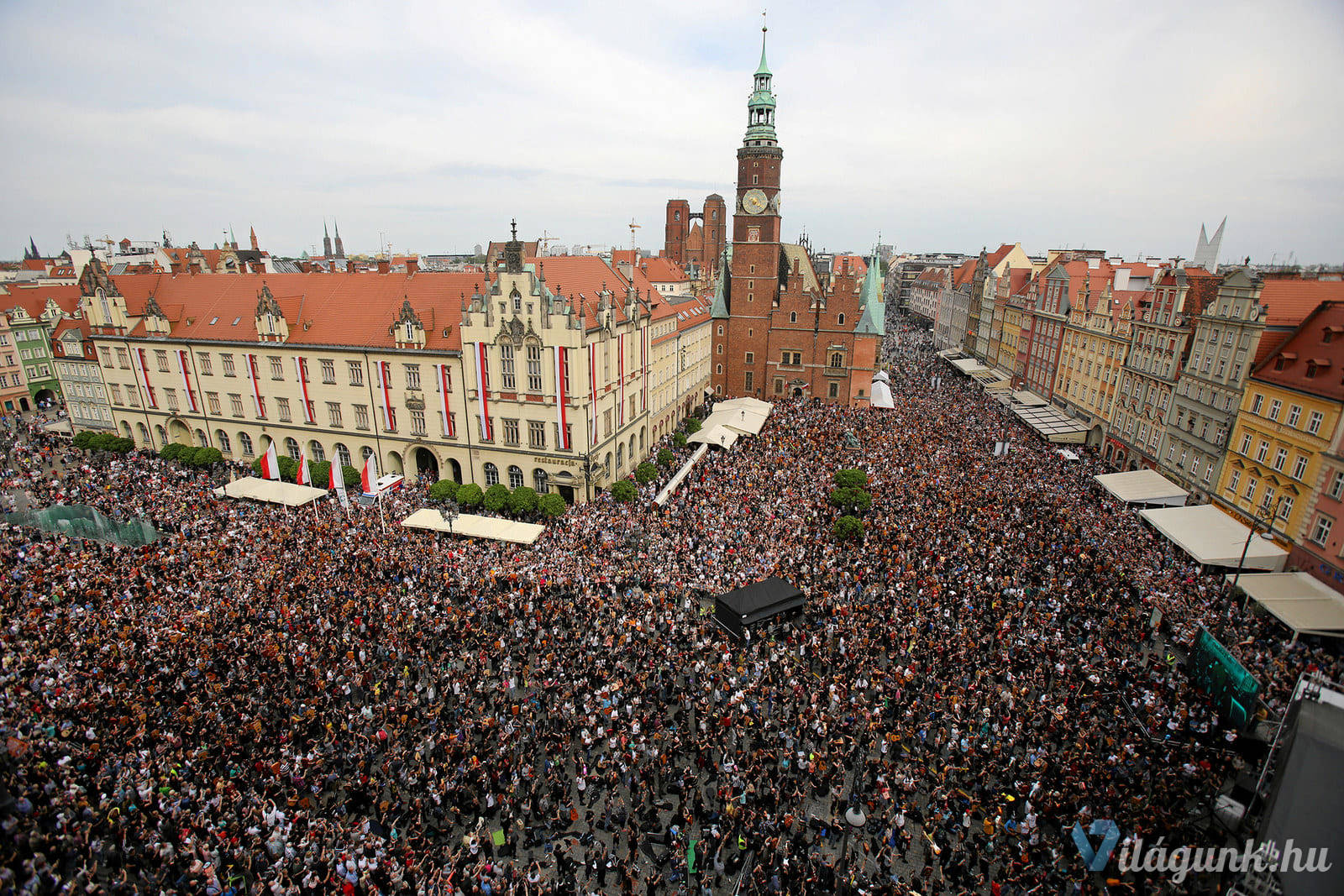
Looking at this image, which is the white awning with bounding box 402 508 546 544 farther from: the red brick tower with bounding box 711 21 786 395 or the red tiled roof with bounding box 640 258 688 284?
the red tiled roof with bounding box 640 258 688 284

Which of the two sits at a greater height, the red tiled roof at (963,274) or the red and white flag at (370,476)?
the red tiled roof at (963,274)

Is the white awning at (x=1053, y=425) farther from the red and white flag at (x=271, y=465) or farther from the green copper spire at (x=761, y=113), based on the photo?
the red and white flag at (x=271, y=465)

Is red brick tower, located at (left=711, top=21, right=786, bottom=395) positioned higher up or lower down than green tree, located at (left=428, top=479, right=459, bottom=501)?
higher up

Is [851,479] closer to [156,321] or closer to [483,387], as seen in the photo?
[483,387]

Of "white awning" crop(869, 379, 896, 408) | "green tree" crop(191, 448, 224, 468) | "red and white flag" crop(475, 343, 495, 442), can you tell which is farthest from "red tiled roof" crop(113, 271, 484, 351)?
"white awning" crop(869, 379, 896, 408)

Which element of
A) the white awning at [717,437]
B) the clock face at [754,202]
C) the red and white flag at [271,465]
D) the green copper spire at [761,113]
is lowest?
the white awning at [717,437]

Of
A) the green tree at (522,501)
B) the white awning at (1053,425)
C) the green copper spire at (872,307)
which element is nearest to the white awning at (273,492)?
the green tree at (522,501)

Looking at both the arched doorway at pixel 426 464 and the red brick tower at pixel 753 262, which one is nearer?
the arched doorway at pixel 426 464
